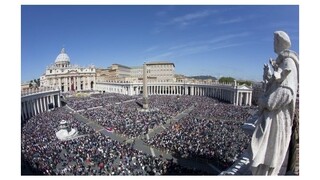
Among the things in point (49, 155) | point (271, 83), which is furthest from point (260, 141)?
point (49, 155)

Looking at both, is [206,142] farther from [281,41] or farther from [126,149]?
[281,41]

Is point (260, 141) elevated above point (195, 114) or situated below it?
above

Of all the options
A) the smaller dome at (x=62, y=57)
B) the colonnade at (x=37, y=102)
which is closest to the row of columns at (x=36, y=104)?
the colonnade at (x=37, y=102)

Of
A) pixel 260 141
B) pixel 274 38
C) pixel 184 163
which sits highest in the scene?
pixel 274 38

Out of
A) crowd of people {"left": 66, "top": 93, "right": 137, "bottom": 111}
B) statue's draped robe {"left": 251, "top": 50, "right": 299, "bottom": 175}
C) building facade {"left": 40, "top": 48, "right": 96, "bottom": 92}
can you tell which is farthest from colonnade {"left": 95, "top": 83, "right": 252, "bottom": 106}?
statue's draped robe {"left": 251, "top": 50, "right": 299, "bottom": 175}

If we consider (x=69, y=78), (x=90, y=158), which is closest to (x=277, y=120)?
(x=90, y=158)

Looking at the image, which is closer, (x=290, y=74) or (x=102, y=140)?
(x=290, y=74)

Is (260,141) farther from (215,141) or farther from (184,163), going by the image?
(215,141)
